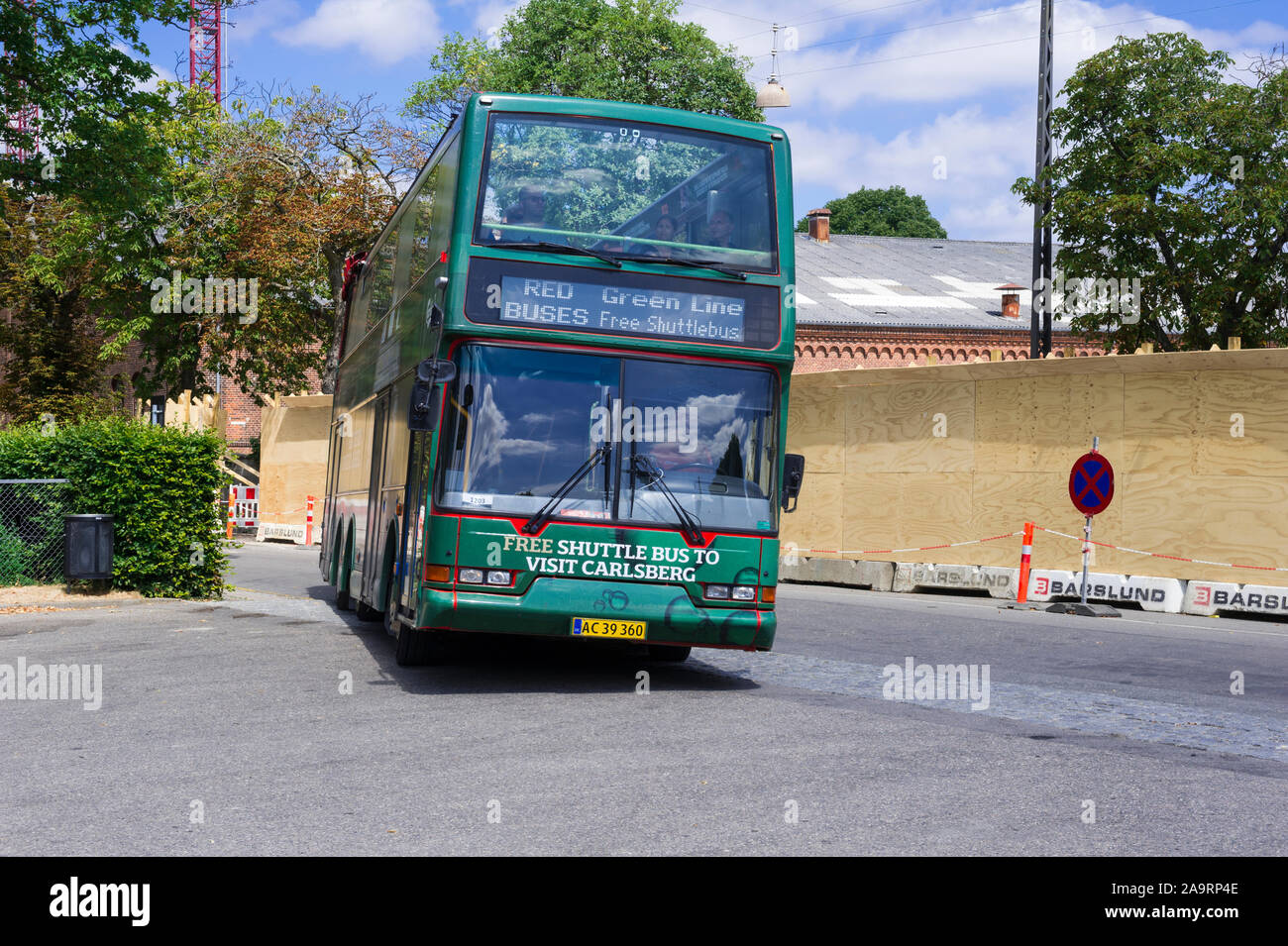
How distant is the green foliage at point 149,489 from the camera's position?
17.2 metres

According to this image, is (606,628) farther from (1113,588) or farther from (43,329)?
(43,329)

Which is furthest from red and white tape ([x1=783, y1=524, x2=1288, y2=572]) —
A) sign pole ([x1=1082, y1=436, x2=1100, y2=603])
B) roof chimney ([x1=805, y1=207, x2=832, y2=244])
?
roof chimney ([x1=805, y1=207, x2=832, y2=244])

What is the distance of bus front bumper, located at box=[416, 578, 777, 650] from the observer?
9.86 meters

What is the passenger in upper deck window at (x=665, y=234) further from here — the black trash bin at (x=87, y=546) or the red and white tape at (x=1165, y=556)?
the red and white tape at (x=1165, y=556)

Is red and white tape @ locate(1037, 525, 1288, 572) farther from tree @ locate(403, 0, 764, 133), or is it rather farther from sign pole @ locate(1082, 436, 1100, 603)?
tree @ locate(403, 0, 764, 133)

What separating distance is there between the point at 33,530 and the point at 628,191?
11.1m

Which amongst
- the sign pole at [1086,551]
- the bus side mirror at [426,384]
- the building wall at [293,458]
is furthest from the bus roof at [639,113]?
the building wall at [293,458]

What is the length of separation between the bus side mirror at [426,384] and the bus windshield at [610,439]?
17 cm

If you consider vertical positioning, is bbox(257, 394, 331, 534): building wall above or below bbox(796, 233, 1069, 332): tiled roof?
below

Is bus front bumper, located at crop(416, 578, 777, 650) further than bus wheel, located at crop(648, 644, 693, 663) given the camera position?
No

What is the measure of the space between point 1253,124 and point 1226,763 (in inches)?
951

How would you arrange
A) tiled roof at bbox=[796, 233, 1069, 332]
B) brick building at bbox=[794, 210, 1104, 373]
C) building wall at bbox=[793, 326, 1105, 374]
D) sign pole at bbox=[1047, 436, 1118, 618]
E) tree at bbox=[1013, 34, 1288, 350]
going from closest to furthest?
sign pole at bbox=[1047, 436, 1118, 618], tree at bbox=[1013, 34, 1288, 350], building wall at bbox=[793, 326, 1105, 374], brick building at bbox=[794, 210, 1104, 373], tiled roof at bbox=[796, 233, 1069, 332]

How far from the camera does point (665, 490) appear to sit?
1010cm

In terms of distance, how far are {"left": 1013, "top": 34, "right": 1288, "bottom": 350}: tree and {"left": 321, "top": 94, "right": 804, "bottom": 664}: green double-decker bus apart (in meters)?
19.8
